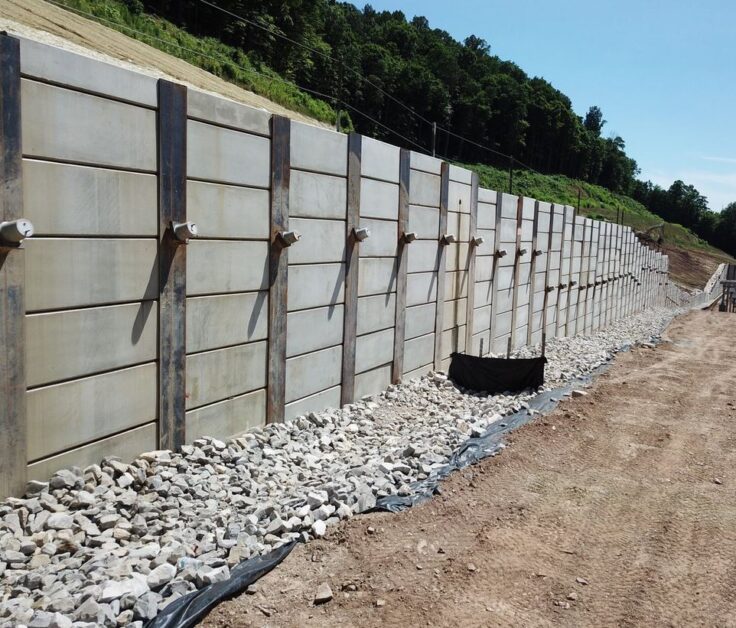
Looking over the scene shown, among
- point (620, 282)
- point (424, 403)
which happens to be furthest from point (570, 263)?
point (424, 403)

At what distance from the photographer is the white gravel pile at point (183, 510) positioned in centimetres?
383

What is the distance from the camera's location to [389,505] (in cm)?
575

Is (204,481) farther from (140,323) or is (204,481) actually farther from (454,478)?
(454,478)

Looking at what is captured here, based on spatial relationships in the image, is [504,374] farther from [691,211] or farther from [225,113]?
[691,211]

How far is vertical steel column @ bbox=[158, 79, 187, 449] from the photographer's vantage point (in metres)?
5.55

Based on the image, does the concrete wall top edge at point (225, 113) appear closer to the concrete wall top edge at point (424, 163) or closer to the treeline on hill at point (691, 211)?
the concrete wall top edge at point (424, 163)

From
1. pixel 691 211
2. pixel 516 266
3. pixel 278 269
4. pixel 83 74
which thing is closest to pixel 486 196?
pixel 516 266

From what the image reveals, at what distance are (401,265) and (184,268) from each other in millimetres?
4658

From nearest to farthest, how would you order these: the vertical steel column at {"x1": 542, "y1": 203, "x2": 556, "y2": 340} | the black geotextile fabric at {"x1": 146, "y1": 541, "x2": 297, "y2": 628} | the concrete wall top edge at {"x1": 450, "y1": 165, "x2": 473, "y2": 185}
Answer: the black geotextile fabric at {"x1": 146, "y1": 541, "x2": 297, "y2": 628}
the concrete wall top edge at {"x1": 450, "y1": 165, "x2": 473, "y2": 185}
the vertical steel column at {"x1": 542, "y1": 203, "x2": 556, "y2": 340}

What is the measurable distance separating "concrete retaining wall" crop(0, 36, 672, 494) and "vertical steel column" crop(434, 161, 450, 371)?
123 millimetres

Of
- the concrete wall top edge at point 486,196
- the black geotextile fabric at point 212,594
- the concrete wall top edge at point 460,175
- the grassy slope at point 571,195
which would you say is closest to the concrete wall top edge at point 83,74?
the black geotextile fabric at point 212,594

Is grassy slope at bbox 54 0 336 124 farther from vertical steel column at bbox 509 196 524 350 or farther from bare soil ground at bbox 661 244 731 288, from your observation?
bare soil ground at bbox 661 244 731 288

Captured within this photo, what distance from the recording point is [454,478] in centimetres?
663

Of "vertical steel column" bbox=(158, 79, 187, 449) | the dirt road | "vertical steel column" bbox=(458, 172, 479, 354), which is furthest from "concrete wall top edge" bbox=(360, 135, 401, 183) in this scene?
the dirt road
